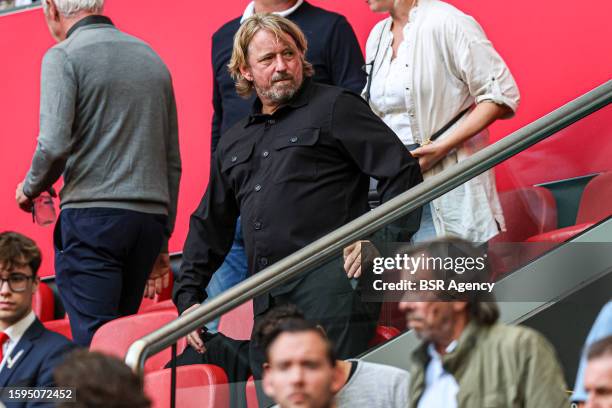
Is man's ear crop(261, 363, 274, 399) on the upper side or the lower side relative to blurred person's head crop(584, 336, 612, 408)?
lower

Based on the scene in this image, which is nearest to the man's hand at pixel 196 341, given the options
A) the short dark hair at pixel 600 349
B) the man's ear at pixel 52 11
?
the short dark hair at pixel 600 349

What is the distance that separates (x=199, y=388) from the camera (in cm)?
359

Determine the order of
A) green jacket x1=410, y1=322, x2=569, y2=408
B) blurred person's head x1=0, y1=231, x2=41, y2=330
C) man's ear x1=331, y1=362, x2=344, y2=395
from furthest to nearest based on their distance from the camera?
blurred person's head x1=0, y1=231, x2=41, y2=330, man's ear x1=331, y1=362, x2=344, y2=395, green jacket x1=410, y1=322, x2=569, y2=408

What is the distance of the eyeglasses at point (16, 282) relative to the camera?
4.17 metres

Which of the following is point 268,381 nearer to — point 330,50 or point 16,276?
point 16,276

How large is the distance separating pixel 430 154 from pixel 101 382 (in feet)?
5.77

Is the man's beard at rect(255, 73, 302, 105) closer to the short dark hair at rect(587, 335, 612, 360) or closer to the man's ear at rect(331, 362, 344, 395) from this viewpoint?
the man's ear at rect(331, 362, 344, 395)

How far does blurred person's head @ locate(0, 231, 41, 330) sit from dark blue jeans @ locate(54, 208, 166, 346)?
1.09ft

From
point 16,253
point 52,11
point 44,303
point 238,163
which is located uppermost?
point 52,11

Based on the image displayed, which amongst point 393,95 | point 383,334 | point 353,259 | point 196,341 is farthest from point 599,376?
point 393,95

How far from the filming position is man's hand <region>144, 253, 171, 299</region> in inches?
194

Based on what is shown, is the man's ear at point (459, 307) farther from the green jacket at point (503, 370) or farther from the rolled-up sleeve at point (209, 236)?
the rolled-up sleeve at point (209, 236)

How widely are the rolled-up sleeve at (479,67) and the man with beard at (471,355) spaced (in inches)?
42.1

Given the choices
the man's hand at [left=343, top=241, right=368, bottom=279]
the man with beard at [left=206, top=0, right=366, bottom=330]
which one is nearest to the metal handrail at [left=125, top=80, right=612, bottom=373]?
the man's hand at [left=343, top=241, right=368, bottom=279]
